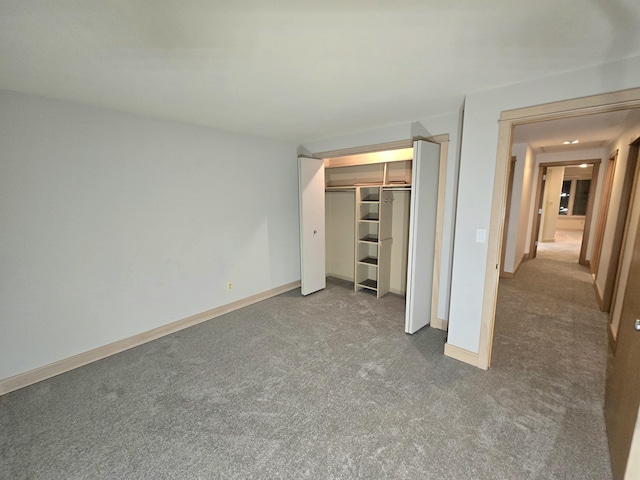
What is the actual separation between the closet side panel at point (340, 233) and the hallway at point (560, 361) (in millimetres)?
2263

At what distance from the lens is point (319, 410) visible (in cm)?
189

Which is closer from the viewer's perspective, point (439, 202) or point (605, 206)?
point (439, 202)

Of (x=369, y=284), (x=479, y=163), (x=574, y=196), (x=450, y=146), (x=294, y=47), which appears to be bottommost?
(x=369, y=284)

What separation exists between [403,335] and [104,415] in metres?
2.61

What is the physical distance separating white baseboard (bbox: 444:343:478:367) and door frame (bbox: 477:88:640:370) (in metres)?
0.05

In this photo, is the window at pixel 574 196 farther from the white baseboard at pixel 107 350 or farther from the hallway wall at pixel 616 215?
the white baseboard at pixel 107 350

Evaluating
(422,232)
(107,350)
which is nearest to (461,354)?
(422,232)

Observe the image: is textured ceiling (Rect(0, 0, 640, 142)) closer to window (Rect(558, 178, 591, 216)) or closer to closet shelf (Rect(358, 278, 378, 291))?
closet shelf (Rect(358, 278, 378, 291))

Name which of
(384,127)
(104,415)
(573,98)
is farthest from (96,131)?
(573,98)

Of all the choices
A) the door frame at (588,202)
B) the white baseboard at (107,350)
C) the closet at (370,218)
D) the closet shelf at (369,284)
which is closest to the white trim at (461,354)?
the closet at (370,218)

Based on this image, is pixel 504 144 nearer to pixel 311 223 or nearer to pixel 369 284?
pixel 311 223

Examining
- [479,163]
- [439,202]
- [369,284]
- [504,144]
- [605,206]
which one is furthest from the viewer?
Answer: [605,206]

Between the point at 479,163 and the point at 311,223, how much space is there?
2316 millimetres

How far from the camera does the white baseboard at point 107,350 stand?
216 cm
